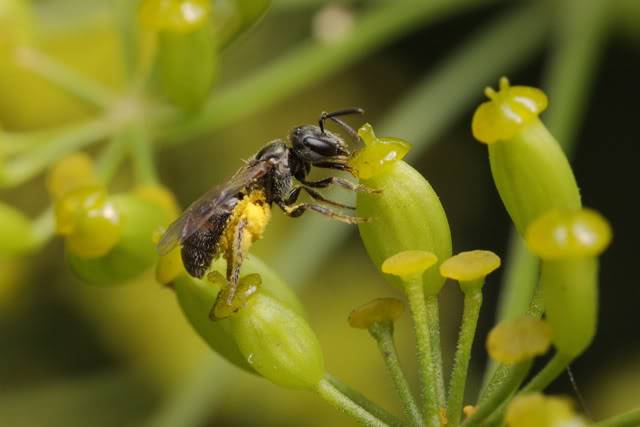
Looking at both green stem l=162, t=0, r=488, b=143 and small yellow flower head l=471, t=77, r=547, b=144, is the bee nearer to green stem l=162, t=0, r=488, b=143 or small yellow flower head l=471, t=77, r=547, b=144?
small yellow flower head l=471, t=77, r=547, b=144

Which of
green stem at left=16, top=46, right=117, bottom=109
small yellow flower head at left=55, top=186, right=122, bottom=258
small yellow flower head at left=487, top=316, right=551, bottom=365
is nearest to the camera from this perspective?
small yellow flower head at left=487, top=316, right=551, bottom=365

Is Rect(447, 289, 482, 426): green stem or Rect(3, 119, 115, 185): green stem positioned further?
Rect(3, 119, 115, 185): green stem

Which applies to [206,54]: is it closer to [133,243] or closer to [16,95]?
[133,243]

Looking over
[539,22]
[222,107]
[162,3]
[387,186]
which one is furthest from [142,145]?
[539,22]

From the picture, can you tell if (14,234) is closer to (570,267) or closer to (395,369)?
(395,369)

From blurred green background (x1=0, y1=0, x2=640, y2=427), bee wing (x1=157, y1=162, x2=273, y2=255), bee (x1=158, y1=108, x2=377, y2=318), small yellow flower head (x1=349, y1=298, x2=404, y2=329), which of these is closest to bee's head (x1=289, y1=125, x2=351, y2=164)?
bee (x1=158, y1=108, x2=377, y2=318)
